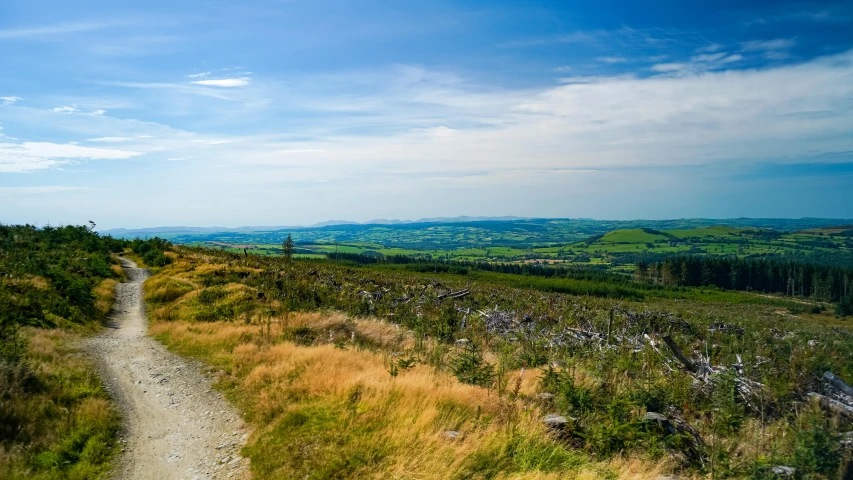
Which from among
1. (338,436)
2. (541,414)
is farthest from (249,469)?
(541,414)

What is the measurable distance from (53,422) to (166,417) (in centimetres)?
214

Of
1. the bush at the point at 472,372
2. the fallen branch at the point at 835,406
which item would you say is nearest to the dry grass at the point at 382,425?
the bush at the point at 472,372

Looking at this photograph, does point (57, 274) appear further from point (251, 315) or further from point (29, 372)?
point (29, 372)

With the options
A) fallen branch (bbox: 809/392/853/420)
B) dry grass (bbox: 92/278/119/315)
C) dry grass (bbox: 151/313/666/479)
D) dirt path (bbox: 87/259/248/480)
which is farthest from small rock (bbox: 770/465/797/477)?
dry grass (bbox: 92/278/119/315)

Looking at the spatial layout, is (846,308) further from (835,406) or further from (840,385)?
(835,406)

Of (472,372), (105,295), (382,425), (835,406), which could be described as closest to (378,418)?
(382,425)

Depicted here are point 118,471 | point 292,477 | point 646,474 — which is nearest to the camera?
point 646,474

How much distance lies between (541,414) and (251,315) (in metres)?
15.2

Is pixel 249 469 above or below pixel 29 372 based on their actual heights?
below

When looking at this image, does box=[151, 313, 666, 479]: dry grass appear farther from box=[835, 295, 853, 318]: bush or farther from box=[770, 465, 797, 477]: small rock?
box=[835, 295, 853, 318]: bush

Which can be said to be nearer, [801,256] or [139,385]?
[139,385]

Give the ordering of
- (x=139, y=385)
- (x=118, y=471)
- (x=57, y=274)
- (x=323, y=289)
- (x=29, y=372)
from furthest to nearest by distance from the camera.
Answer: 1. (x=323, y=289)
2. (x=57, y=274)
3. (x=139, y=385)
4. (x=29, y=372)
5. (x=118, y=471)

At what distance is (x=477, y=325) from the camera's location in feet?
67.7

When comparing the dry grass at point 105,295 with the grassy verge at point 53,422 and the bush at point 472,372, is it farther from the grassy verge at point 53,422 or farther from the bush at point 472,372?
the bush at point 472,372
